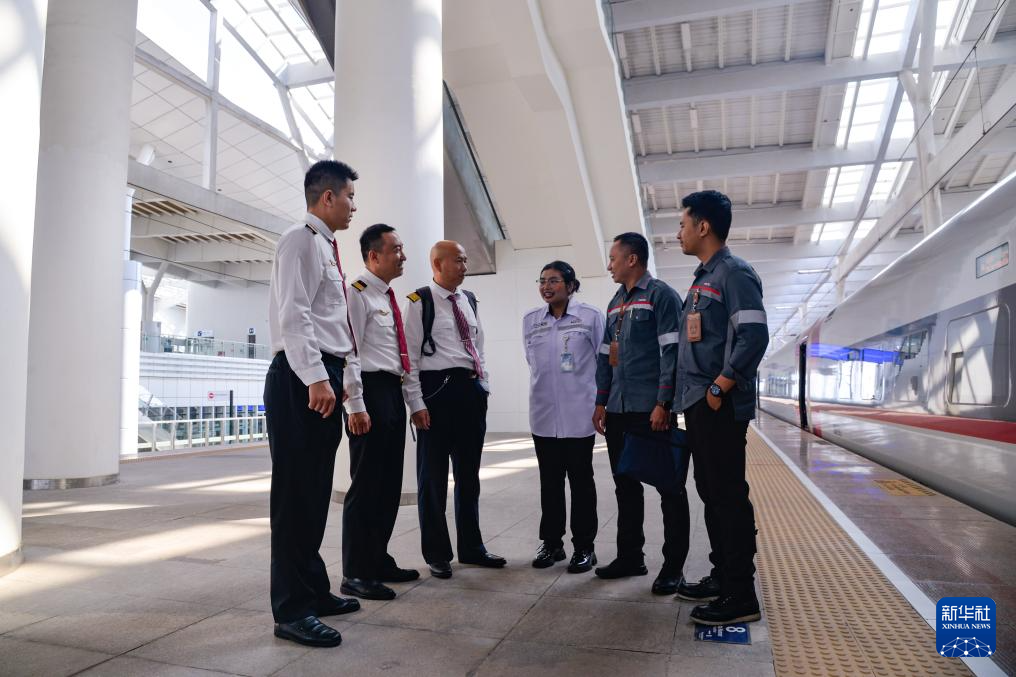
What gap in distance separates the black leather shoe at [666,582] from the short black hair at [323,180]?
2.12 metres

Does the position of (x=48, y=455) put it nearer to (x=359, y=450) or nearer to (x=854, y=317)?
(x=359, y=450)

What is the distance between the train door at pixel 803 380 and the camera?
13.7 metres

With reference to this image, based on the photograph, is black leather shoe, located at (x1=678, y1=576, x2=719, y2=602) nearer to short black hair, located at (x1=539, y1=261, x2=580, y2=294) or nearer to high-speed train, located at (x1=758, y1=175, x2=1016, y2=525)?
short black hair, located at (x1=539, y1=261, x2=580, y2=294)

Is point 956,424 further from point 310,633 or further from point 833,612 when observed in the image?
point 310,633

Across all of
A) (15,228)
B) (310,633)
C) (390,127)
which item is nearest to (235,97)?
(390,127)

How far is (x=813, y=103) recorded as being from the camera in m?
14.5

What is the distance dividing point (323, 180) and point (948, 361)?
4566 millimetres

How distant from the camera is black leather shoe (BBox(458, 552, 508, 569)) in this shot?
3.38 meters

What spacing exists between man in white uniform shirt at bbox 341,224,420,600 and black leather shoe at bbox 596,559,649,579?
2.87 feet

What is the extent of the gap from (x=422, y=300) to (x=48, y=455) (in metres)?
5.09

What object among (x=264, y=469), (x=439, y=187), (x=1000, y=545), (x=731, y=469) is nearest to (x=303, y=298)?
(x=731, y=469)

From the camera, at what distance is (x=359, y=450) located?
299 cm

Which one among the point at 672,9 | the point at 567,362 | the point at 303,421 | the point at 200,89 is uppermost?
the point at 200,89
